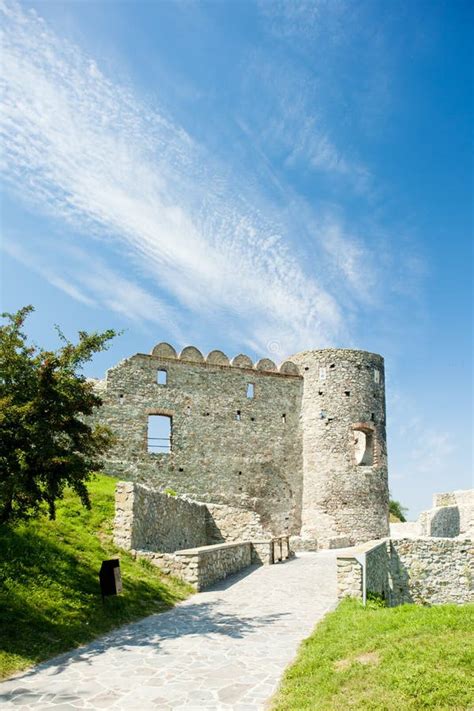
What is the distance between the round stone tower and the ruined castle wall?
79 centimetres

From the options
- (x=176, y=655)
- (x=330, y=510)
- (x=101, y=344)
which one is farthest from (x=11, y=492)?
(x=330, y=510)

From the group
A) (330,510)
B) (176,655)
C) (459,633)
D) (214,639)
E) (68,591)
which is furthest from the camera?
→ (330,510)

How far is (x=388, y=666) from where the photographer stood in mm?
6305

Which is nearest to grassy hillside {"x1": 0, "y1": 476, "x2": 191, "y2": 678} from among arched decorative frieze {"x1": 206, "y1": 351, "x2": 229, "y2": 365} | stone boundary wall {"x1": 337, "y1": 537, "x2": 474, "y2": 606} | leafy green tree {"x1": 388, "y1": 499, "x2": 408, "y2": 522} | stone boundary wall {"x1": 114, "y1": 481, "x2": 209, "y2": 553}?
stone boundary wall {"x1": 114, "y1": 481, "x2": 209, "y2": 553}

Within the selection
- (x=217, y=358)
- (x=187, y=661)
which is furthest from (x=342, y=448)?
(x=187, y=661)

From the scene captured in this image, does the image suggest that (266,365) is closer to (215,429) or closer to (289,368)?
(289,368)

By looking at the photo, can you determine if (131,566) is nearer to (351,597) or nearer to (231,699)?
(351,597)

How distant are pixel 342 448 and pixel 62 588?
18.7 meters

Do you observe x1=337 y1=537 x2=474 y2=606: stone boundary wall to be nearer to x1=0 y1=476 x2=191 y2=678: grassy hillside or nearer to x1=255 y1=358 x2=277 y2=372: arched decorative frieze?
x1=0 y1=476 x2=191 y2=678: grassy hillside

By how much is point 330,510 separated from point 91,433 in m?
17.7

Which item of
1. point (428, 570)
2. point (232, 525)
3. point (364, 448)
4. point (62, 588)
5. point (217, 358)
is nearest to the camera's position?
point (62, 588)

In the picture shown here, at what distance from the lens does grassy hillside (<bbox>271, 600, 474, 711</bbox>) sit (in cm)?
552

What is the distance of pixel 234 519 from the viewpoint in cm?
2092

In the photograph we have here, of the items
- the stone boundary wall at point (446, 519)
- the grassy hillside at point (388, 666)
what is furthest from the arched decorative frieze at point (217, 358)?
the grassy hillside at point (388, 666)
